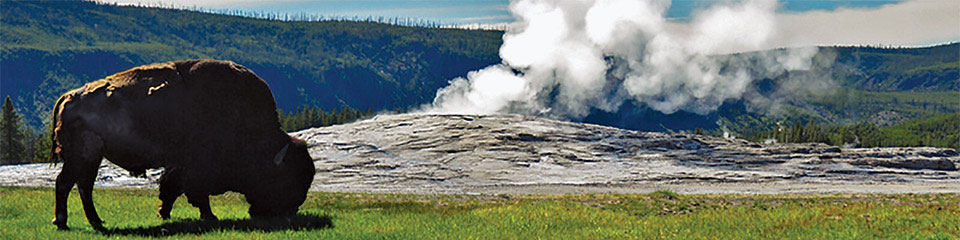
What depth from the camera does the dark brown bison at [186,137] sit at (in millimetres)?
13492

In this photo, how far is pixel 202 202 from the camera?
1495 centimetres

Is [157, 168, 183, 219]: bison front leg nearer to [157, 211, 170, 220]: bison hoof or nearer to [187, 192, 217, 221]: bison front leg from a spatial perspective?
[157, 211, 170, 220]: bison hoof

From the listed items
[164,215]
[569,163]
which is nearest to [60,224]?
[164,215]

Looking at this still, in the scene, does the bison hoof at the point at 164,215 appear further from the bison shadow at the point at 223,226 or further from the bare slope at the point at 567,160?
the bare slope at the point at 567,160

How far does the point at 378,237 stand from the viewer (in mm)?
13250

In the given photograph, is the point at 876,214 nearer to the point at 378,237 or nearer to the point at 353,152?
the point at 378,237

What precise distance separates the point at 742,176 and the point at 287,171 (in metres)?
40.4

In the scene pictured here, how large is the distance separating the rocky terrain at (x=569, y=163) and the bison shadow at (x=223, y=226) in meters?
24.7

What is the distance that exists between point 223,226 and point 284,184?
5.02ft

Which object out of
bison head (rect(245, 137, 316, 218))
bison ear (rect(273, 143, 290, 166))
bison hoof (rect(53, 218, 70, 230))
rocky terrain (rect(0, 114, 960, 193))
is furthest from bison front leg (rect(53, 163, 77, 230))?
rocky terrain (rect(0, 114, 960, 193))

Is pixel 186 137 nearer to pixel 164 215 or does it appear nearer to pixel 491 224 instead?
pixel 164 215

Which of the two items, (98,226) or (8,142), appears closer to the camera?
(98,226)

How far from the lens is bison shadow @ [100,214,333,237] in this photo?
13.6 m

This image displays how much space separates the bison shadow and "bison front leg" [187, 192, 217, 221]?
0.60ft
